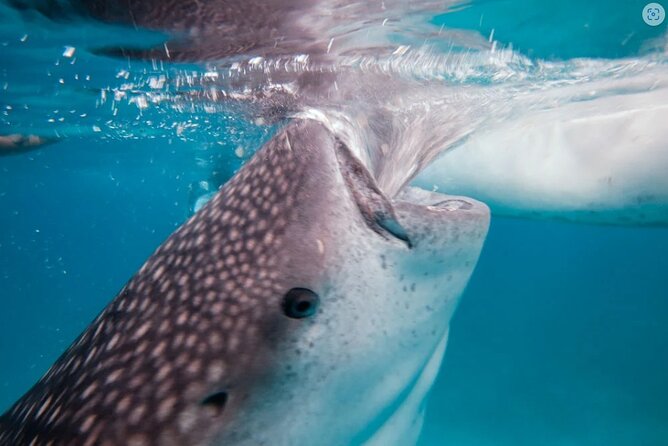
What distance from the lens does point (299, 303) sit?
5.71 feet

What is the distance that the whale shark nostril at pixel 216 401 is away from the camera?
5.28 feet

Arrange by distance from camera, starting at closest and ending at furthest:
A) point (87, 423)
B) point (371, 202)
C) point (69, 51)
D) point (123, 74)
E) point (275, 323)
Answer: point (87, 423) < point (275, 323) < point (371, 202) < point (69, 51) < point (123, 74)

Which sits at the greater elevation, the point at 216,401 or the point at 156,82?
the point at 156,82

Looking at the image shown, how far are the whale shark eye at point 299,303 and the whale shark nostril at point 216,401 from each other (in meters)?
0.35

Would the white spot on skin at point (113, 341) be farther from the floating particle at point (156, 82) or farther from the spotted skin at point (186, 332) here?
the floating particle at point (156, 82)

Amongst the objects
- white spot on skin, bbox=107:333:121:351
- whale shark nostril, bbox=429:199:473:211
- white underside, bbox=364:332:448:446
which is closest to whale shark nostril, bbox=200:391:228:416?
white spot on skin, bbox=107:333:121:351

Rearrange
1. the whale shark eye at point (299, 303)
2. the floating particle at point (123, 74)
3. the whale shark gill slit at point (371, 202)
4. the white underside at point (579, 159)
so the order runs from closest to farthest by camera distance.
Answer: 1. the whale shark eye at point (299, 303)
2. the whale shark gill slit at point (371, 202)
3. the white underside at point (579, 159)
4. the floating particle at point (123, 74)

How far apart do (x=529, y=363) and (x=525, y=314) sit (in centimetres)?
896

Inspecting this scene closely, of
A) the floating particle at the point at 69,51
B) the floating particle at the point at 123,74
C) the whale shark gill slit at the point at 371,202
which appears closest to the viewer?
the whale shark gill slit at the point at 371,202

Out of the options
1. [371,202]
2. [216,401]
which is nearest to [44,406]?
[216,401]

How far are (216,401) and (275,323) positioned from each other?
1.06 feet

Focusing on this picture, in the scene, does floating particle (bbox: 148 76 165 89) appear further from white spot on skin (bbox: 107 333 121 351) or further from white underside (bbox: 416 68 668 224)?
white spot on skin (bbox: 107 333 121 351)

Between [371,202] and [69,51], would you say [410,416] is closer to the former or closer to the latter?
[371,202]

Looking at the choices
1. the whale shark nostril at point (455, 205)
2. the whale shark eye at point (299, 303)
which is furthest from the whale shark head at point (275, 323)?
the whale shark nostril at point (455, 205)
